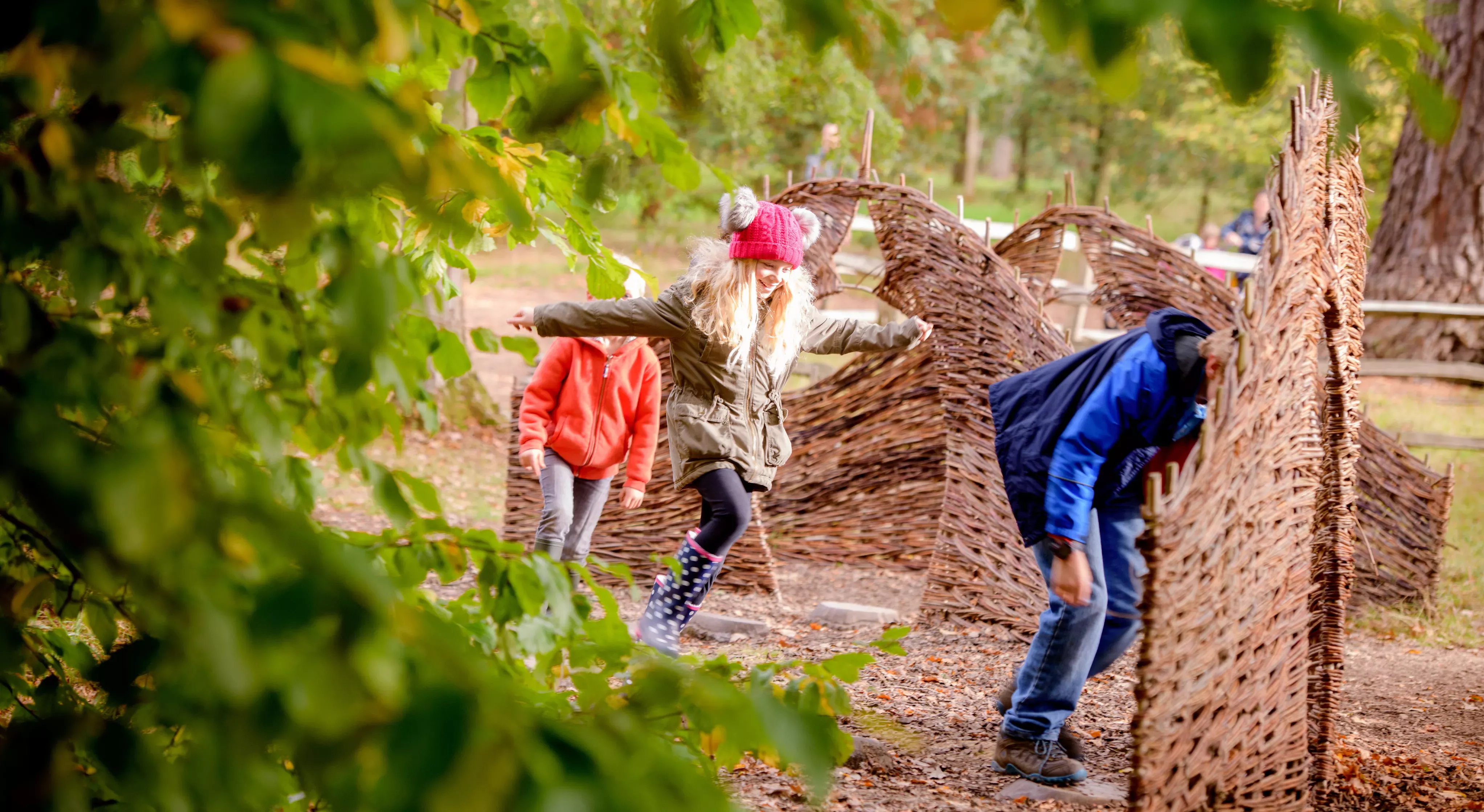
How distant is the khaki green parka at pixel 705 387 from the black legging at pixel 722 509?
3 centimetres

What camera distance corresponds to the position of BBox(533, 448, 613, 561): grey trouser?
14.8ft

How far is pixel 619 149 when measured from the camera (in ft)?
5.21

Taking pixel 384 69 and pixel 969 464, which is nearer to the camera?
pixel 384 69

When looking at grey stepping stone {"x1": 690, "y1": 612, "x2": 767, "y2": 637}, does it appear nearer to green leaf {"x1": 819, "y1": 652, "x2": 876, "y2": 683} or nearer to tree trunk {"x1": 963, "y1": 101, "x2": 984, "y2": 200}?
green leaf {"x1": 819, "y1": 652, "x2": 876, "y2": 683}

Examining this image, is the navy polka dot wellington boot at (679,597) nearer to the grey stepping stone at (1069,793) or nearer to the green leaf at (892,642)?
the grey stepping stone at (1069,793)

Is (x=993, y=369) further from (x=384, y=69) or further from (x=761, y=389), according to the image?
(x=384, y=69)

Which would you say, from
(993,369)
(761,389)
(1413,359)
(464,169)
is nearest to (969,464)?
(993,369)


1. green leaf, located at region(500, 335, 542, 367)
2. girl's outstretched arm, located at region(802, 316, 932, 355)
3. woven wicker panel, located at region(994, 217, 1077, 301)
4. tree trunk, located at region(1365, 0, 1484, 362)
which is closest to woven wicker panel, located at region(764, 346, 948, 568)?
woven wicker panel, located at region(994, 217, 1077, 301)

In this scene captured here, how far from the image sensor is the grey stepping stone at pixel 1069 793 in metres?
3.21

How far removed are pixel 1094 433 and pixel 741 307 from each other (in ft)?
4.57

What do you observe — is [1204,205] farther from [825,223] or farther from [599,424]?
[599,424]

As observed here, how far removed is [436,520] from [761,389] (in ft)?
8.19

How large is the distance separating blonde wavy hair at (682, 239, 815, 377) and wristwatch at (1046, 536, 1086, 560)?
1413 millimetres

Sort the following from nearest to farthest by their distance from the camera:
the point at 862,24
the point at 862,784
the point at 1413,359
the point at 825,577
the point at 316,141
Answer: the point at 316,141 → the point at 862,24 → the point at 862,784 → the point at 825,577 → the point at 1413,359
